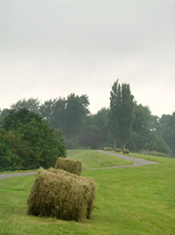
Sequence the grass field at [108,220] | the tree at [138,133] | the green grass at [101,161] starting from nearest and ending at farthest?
the grass field at [108,220]
the green grass at [101,161]
the tree at [138,133]

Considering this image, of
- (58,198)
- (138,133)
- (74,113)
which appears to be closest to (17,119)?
(58,198)

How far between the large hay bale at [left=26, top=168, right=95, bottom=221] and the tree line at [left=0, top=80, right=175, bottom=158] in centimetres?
8783

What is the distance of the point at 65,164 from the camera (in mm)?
23031

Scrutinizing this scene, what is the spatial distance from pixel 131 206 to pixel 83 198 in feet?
20.6

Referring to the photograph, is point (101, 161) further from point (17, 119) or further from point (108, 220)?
point (108, 220)

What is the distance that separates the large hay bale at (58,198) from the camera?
911cm

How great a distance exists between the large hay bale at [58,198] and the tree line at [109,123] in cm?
8783

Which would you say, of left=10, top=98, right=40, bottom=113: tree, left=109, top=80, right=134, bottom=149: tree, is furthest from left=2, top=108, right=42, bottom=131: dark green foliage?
left=10, top=98, right=40, bottom=113: tree

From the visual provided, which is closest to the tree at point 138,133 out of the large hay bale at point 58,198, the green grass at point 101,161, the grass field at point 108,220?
the green grass at point 101,161

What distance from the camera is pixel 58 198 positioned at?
9109mm

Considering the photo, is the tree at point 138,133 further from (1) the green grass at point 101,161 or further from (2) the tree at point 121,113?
(1) the green grass at point 101,161

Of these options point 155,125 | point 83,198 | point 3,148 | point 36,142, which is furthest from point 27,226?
point 155,125

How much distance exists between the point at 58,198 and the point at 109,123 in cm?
9152

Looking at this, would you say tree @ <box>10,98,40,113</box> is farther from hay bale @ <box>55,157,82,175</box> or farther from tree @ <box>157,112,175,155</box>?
hay bale @ <box>55,157,82,175</box>
